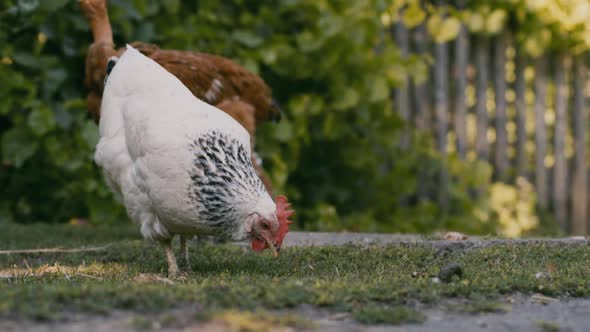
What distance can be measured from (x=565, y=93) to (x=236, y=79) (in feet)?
16.6

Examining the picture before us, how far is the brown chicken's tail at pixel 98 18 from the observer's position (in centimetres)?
635

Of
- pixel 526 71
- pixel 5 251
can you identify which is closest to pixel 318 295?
pixel 5 251

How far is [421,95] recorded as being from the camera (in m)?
9.19

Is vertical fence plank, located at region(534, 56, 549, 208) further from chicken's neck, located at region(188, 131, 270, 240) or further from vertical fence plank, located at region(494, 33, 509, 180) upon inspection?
chicken's neck, located at region(188, 131, 270, 240)

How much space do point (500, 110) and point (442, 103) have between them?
762 mm

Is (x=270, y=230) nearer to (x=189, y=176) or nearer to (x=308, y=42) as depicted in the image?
(x=189, y=176)

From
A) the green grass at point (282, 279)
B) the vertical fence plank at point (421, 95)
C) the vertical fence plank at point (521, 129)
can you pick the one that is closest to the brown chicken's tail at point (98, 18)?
the green grass at point (282, 279)

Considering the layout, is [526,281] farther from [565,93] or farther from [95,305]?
[565,93]

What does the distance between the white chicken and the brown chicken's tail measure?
65.0 inches

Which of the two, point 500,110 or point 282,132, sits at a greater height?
point 500,110

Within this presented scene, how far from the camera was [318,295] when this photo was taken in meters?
3.41

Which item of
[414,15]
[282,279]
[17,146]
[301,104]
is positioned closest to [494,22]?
[414,15]

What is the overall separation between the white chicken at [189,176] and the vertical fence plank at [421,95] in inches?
185

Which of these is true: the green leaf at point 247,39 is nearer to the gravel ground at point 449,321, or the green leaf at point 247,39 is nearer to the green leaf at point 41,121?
the green leaf at point 41,121
